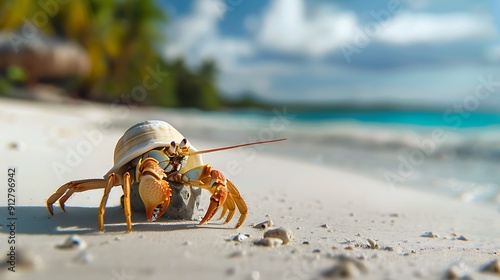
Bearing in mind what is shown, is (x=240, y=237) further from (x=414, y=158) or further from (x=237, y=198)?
(x=414, y=158)

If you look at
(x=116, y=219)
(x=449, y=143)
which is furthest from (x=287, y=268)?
(x=449, y=143)

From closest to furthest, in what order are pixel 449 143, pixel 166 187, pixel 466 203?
pixel 166 187, pixel 466 203, pixel 449 143

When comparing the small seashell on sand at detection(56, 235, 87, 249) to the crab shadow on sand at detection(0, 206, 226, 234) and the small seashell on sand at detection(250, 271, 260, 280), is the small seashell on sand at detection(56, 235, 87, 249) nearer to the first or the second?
the crab shadow on sand at detection(0, 206, 226, 234)

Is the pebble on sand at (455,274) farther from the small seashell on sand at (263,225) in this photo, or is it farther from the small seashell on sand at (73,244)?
the small seashell on sand at (73,244)

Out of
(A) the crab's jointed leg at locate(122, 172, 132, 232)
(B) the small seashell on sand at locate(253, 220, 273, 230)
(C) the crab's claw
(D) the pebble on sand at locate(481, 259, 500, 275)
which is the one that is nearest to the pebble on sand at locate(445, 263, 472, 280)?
(D) the pebble on sand at locate(481, 259, 500, 275)

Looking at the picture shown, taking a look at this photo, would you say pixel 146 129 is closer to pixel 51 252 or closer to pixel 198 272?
pixel 51 252

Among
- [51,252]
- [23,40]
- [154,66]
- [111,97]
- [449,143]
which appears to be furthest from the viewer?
[154,66]

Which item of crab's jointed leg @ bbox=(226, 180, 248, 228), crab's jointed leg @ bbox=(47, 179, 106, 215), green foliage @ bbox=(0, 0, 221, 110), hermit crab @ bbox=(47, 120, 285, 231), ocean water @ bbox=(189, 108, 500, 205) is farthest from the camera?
green foliage @ bbox=(0, 0, 221, 110)
